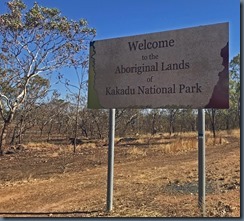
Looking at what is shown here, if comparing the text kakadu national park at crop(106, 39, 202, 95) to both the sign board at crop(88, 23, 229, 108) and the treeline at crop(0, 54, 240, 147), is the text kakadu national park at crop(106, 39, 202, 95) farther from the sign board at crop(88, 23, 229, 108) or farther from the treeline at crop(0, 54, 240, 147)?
the treeline at crop(0, 54, 240, 147)

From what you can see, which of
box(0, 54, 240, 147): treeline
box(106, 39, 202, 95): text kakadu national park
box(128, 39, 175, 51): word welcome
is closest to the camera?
box(106, 39, 202, 95): text kakadu national park

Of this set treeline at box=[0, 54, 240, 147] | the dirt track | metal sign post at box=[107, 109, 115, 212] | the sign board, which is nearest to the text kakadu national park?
the sign board

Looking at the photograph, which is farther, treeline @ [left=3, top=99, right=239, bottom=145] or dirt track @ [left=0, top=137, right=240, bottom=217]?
treeline @ [left=3, top=99, right=239, bottom=145]

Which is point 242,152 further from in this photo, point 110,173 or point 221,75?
point 110,173

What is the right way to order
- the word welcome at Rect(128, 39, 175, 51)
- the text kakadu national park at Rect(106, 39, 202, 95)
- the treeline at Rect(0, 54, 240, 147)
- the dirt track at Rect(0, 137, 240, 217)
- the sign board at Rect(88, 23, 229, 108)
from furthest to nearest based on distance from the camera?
1. the treeline at Rect(0, 54, 240, 147)
2. the dirt track at Rect(0, 137, 240, 217)
3. the word welcome at Rect(128, 39, 175, 51)
4. the text kakadu national park at Rect(106, 39, 202, 95)
5. the sign board at Rect(88, 23, 229, 108)

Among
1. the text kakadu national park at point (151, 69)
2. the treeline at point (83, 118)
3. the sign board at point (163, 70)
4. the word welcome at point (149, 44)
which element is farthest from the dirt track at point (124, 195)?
the treeline at point (83, 118)

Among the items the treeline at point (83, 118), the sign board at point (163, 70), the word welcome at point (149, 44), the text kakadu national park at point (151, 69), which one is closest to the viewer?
the sign board at point (163, 70)

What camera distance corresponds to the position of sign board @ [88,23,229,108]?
4734 millimetres

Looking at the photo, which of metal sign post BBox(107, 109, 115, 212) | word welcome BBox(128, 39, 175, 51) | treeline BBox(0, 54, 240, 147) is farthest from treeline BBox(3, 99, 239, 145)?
word welcome BBox(128, 39, 175, 51)

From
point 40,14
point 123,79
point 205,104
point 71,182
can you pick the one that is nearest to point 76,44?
point 40,14

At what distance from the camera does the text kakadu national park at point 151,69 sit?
498cm

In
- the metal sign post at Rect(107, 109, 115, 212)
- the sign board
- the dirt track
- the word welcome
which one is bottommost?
the dirt track

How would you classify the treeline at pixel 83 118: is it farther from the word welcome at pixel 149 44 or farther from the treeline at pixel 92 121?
the word welcome at pixel 149 44

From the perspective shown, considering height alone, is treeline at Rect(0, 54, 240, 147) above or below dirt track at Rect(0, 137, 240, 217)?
above
